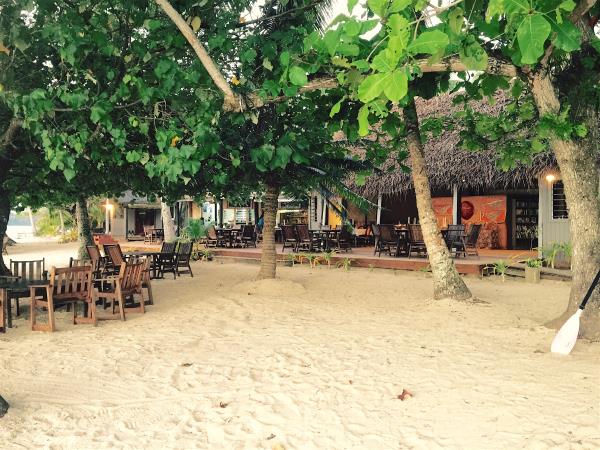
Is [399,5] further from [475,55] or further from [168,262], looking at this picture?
[168,262]

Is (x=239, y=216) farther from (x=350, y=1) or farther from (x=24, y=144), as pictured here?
(x=350, y=1)

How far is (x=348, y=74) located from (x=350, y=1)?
1.13 metres

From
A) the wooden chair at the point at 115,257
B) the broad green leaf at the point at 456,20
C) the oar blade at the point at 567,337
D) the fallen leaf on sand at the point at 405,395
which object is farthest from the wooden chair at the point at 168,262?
the broad green leaf at the point at 456,20

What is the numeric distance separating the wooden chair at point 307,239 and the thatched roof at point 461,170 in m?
2.42

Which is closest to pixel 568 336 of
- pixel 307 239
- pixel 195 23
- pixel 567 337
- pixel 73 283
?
pixel 567 337

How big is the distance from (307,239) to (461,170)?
4711 mm

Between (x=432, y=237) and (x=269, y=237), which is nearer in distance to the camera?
(x=432, y=237)

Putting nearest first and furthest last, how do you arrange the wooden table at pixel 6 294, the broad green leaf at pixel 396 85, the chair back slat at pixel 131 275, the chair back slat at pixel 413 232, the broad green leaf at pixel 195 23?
1. the broad green leaf at pixel 396 85
2. the broad green leaf at pixel 195 23
3. the wooden table at pixel 6 294
4. the chair back slat at pixel 131 275
5. the chair back slat at pixel 413 232

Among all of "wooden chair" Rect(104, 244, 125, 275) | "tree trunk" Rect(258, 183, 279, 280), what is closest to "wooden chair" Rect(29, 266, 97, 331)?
"wooden chair" Rect(104, 244, 125, 275)

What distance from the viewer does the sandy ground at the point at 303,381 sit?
292 cm

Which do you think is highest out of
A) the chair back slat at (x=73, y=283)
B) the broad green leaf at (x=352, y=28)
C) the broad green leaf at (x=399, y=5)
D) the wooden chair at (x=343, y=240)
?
the broad green leaf at (x=352, y=28)

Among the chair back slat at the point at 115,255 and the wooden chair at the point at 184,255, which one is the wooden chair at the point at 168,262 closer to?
the wooden chair at the point at 184,255

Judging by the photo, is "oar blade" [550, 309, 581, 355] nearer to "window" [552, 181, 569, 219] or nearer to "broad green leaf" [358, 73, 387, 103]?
"broad green leaf" [358, 73, 387, 103]

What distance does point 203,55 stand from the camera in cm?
394
